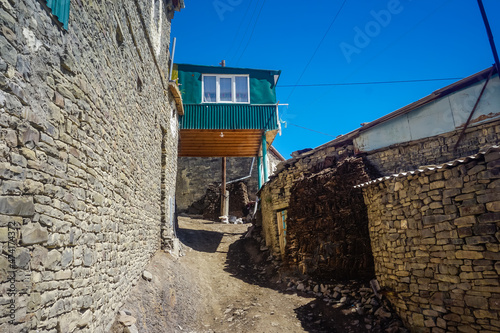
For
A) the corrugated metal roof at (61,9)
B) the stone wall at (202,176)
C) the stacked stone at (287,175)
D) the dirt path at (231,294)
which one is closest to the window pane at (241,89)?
the stacked stone at (287,175)

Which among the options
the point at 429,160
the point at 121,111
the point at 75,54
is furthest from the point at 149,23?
the point at 429,160

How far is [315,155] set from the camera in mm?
9844

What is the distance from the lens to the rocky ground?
561cm

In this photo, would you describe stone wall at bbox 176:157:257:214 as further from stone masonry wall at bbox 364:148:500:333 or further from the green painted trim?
stone masonry wall at bbox 364:148:500:333

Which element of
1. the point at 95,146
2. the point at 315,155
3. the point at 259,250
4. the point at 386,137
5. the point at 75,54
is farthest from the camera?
the point at 259,250

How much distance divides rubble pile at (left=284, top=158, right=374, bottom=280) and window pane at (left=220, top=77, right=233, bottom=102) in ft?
18.9

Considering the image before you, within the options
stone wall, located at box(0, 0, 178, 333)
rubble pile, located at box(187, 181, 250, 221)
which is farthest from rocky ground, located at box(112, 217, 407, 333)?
rubble pile, located at box(187, 181, 250, 221)

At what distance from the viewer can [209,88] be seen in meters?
13.5

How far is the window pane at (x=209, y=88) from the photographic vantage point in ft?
43.7

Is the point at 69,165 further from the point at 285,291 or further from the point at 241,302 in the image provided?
the point at 285,291

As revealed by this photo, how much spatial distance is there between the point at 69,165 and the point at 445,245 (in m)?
5.19

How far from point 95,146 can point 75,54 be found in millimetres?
1109

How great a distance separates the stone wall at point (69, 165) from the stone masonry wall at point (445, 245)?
15.3ft

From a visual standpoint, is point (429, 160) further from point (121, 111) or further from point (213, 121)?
point (213, 121)
